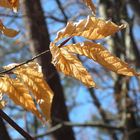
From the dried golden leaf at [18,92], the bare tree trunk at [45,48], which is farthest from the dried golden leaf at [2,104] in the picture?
the bare tree trunk at [45,48]

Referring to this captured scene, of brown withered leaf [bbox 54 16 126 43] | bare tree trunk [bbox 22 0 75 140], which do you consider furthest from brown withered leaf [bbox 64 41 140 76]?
bare tree trunk [bbox 22 0 75 140]

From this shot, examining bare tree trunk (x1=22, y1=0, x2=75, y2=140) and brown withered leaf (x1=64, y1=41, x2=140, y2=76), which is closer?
brown withered leaf (x1=64, y1=41, x2=140, y2=76)

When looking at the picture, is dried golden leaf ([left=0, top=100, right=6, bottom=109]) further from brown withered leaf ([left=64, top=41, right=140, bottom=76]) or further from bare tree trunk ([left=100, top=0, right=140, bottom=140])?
bare tree trunk ([left=100, top=0, right=140, bottom=140])

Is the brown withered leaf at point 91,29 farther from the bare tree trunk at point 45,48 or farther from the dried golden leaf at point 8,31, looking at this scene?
the bare tree trunk at point 45,48

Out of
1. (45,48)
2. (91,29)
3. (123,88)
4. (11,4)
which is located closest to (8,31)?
(11,4)

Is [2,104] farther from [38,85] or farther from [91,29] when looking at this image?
[91,29]

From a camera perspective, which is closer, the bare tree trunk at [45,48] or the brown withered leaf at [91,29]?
the brown withered leaf at [91,29]
